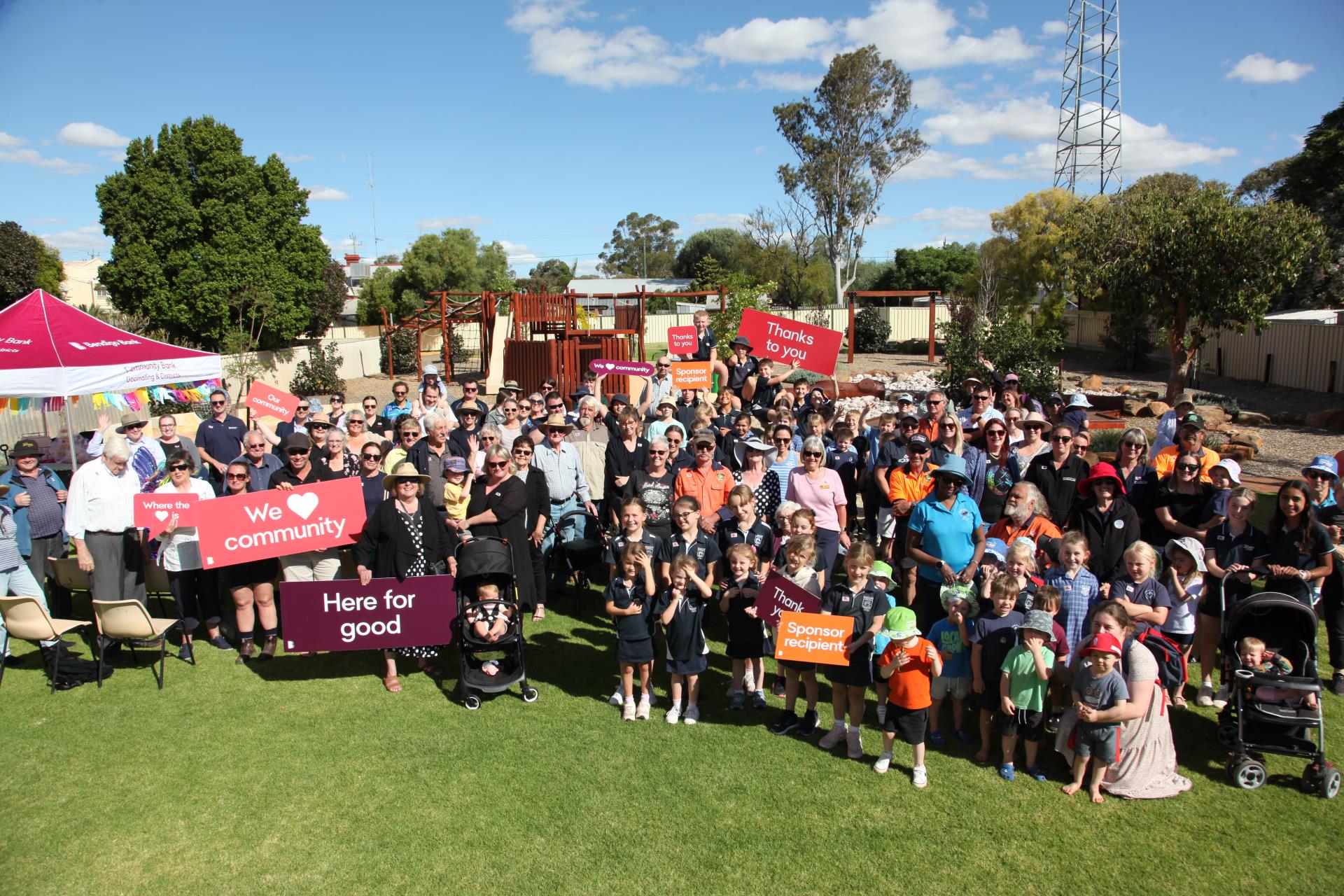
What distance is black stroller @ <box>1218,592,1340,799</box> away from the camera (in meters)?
4.96

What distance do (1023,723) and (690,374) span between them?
734 centimetres

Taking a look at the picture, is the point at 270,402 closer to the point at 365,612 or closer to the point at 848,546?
the point at 365,612

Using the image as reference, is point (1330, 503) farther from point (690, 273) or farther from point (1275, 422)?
point (690, 273)

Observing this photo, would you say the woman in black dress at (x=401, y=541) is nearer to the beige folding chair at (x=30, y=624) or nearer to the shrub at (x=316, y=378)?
the beige folding chair at (x=30, y=624)

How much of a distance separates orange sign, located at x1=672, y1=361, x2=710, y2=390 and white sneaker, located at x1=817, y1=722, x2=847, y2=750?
671 cm

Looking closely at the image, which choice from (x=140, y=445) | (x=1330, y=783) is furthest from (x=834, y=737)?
(x=140, y=445)

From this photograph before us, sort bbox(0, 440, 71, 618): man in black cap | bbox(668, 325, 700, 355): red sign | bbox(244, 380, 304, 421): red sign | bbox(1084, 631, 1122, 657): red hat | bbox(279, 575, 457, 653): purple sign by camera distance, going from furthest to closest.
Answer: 1. bbox(668, 325, 700, 355): red sign
2. bbox(244, 380, 304, 421): red sign
3. bbox(0, 440, 71, 618): man in black cap
4. bbox(279, 575, 457, 653): purple sign
5. bbox(1084, 631, 1122, 657): red hat

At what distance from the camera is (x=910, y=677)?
16.8 ft

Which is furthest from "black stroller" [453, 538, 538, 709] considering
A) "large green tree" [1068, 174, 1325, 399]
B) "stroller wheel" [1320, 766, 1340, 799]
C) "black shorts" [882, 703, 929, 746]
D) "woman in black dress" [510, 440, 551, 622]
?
"large green tree" [1068, 174, 1325, 399]

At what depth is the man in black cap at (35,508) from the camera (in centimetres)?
700

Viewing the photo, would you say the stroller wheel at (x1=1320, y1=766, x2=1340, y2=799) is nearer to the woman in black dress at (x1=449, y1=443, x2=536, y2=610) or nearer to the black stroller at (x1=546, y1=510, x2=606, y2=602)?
A: the woman in black dress at (x1=449, y1=443, x2=536, y2=610)

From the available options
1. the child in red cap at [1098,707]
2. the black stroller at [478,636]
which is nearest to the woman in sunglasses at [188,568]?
the black stroller at [478,636]

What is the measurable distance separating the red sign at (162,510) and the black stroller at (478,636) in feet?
8.11

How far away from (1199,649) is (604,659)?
4.74 meters
